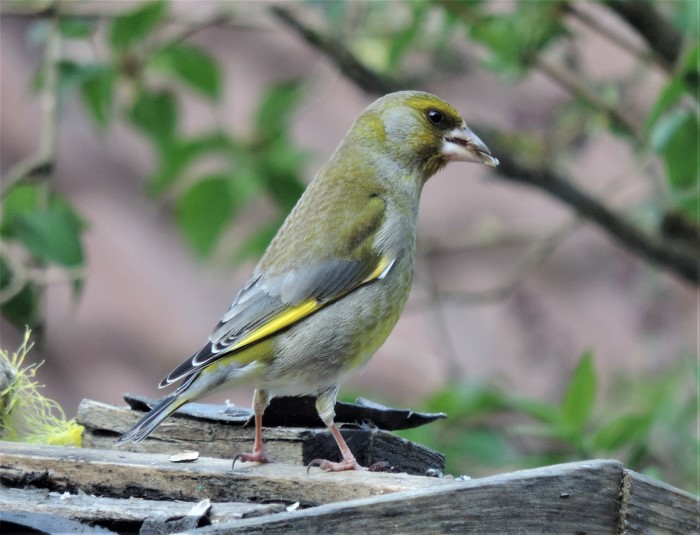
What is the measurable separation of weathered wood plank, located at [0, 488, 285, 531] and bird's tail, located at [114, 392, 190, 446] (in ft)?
0.64

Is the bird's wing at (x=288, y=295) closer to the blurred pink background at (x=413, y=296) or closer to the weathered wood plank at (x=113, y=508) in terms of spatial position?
the weathered wood plank at (x=113, y=508)

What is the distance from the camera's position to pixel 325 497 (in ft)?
7.39

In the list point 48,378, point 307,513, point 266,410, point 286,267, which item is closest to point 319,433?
point 266,410

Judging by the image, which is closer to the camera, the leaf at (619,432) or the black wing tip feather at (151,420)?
the black wing tip feather at (151,420)

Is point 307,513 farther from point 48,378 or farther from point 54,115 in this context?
point 48,378

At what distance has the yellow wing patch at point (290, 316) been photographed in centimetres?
293

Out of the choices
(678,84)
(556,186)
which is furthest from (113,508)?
(556,186)

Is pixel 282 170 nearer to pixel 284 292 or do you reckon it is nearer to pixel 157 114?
pixel 157 114

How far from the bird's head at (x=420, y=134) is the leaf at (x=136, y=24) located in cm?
135

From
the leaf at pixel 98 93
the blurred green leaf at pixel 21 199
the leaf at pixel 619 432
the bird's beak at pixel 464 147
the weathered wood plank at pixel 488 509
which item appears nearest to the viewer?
the weathered wood plank at pixel 488 509

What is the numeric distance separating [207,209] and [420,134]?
63.0 inches

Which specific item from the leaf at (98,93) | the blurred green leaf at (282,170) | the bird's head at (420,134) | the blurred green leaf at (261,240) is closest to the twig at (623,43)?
the bird's head at (420,134)

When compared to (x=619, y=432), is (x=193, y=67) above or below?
above

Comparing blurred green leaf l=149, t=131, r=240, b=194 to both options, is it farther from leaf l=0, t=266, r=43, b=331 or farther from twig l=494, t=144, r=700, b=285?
twig l=494, t=144, r=700, b=285
